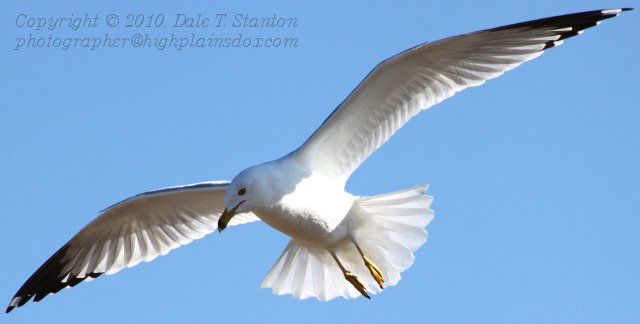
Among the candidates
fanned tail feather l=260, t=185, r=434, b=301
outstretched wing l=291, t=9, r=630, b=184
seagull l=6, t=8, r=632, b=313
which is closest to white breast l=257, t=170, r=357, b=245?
seagull l=6, t=8, r=632, b=313

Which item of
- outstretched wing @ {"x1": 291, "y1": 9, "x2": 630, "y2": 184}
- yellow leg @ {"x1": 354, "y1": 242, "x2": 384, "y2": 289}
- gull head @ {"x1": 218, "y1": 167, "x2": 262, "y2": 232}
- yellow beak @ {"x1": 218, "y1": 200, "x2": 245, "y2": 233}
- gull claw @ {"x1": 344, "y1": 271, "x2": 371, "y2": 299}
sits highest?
outstretched wing @ {"x1": 291, "y1": 9, "x2": 630, "y2": 184}

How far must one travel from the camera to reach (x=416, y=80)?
26.2ft

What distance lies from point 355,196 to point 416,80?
97cm

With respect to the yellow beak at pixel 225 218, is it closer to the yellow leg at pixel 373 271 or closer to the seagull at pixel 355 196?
the seagull at pixel 355 196

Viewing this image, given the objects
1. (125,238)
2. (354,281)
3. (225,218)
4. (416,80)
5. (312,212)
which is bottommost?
(354,281)

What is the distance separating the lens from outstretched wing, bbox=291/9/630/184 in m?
7.74

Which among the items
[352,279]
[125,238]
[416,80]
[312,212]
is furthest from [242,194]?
[125,238]

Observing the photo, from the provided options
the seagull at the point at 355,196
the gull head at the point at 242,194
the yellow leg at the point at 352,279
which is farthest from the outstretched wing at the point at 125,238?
the gull head at the point at 242,194

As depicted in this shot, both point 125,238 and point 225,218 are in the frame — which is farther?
point 125,238

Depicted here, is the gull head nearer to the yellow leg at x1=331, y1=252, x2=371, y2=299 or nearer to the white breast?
the white breast

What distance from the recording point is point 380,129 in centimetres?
816

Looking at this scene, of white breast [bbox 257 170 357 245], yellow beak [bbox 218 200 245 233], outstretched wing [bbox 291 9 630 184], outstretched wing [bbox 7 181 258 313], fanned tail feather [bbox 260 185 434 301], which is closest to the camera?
yellow beak [bbox 218 200 245 233]

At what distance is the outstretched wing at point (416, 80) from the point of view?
7.74 metres

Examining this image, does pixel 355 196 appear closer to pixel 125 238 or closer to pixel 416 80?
pixel 416 80
